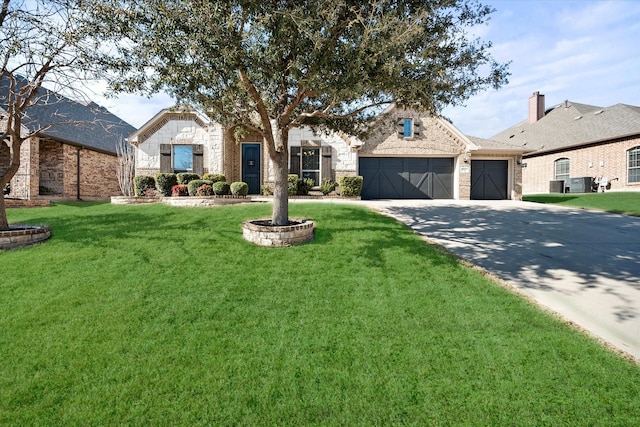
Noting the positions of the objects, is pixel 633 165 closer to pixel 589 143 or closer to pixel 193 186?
pixel 589 143

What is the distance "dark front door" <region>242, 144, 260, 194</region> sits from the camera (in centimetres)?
1645

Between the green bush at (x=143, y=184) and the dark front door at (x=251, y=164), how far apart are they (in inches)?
169

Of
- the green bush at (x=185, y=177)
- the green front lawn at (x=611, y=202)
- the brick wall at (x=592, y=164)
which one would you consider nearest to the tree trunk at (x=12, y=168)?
the green bush at (x=185, y=177)

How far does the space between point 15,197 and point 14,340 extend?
13.7 meters

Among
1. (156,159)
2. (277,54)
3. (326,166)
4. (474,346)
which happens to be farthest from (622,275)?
(156,159)

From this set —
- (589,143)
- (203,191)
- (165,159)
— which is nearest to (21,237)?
(203,191)

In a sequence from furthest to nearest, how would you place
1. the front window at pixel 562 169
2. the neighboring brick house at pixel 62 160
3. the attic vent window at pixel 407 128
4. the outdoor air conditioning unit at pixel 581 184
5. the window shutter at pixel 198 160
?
the front window at pixel 562 169, the outdoor air conditioning unit at pixel 581 184, the attic vent window at pixel 407 128, the window shutter at pixel 198 160, the neighboring brick house at pixel 62 160

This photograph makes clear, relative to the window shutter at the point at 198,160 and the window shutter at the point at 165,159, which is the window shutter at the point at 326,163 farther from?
the window shutter at the point at 165,159

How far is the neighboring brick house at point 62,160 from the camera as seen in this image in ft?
44.5

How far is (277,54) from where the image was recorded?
18.9 ft

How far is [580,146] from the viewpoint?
21.0 metres

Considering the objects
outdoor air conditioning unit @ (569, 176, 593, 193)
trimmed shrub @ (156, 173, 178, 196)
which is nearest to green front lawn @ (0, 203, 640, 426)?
trimmed shrub @ (156, 173, 178, 196)

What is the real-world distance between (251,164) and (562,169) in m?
21.8

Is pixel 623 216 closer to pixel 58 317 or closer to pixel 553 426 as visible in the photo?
pixel 553 426
